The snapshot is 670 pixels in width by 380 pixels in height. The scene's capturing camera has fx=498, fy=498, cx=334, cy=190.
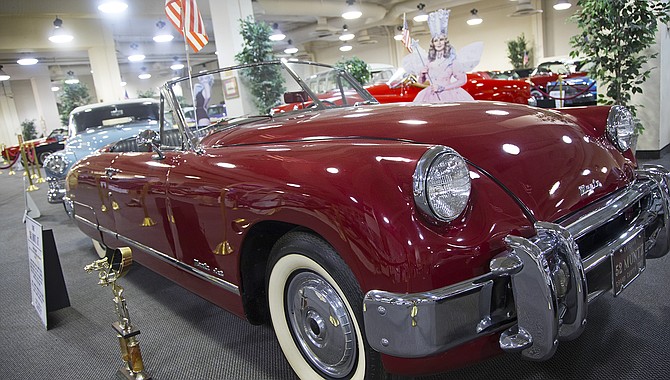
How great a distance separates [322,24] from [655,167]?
15.1 metres

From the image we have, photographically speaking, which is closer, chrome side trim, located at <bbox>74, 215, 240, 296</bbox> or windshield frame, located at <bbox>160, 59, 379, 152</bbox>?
chrome side trim, located at <bbox>74, 215, 240, 296</bbox>

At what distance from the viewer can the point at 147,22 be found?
1505cm

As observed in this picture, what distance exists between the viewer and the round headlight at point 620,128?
86.7 inches

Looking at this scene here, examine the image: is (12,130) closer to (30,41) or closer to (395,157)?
(30,41)

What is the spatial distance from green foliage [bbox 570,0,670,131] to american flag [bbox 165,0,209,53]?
159 inches

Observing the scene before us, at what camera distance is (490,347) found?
1.46 metres

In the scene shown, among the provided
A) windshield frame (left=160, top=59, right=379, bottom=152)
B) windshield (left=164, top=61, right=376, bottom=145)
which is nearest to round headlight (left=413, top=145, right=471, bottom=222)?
windshield frame (left=160, top=59, right=379, bottom=152)

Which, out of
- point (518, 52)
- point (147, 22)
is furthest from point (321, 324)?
point (518, 52)

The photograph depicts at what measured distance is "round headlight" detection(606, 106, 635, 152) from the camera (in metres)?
2.20

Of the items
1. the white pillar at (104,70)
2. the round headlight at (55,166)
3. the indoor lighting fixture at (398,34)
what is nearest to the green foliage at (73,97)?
the white pillar at (104,70)

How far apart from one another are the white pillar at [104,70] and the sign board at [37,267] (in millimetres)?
11568

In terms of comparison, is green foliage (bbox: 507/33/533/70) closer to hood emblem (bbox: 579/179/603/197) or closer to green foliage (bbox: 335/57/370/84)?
green foliage (bbox: 335/57/370/84)

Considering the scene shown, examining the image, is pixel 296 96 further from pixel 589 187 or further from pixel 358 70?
pixel 358 70

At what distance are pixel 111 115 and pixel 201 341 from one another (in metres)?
5.67
